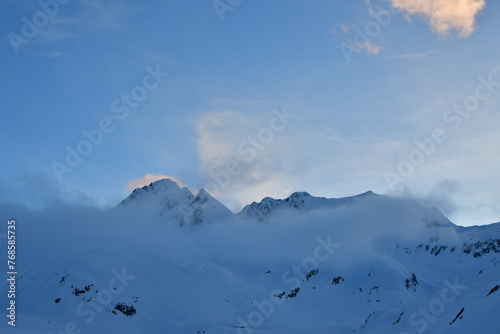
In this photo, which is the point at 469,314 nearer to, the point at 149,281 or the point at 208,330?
the point at 208,330

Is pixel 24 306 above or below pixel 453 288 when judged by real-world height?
above

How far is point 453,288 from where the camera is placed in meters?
52.3

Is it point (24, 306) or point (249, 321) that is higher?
point (24, 306)

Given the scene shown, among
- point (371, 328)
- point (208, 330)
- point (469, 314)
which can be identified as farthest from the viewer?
point (208, 330)

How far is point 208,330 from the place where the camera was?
3831 inches

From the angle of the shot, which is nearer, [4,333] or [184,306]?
[4,333]

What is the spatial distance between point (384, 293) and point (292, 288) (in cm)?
4246

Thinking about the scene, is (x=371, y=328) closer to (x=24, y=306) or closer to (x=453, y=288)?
(x=453, y=288)

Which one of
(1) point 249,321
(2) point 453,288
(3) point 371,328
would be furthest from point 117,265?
(2) point 453,288

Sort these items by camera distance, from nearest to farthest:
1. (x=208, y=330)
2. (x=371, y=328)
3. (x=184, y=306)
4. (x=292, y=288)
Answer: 1. (x=371, y=328)
2. (x=208, y=330)
3. (x=184, y=306)
4. (x=292, y=288)

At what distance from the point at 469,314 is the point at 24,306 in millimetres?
107776

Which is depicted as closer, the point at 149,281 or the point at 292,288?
the point at 149,281

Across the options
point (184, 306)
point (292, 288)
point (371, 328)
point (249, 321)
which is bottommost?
point (371, 328)

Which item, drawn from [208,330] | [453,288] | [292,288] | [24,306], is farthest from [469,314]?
→ [292,288]
